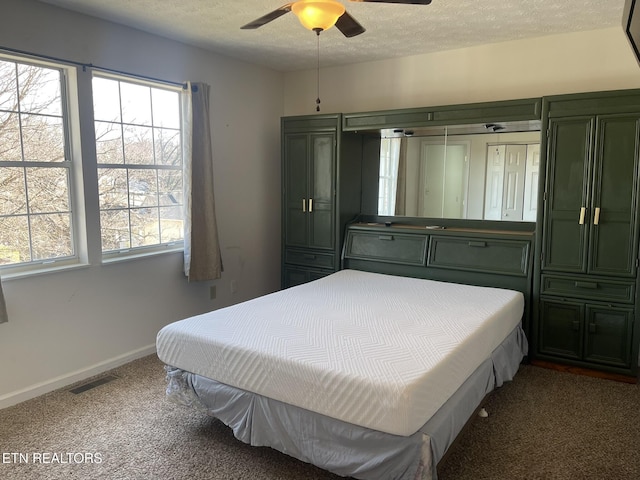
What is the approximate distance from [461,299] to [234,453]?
67.7 inches

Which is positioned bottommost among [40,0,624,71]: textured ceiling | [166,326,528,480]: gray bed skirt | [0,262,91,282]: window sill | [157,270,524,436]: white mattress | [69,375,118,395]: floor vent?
[69,375,118,395]: floor vent

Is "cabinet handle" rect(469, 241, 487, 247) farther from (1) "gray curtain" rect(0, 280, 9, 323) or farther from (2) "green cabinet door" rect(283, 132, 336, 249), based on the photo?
(1) "gray curtain" rect(0, 280, 9, 323)

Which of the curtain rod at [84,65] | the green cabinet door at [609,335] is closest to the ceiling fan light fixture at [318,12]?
the curtain rod at [84,65]

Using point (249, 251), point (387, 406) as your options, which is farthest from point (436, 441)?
point (249, 251)

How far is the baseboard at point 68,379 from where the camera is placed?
2906 mm

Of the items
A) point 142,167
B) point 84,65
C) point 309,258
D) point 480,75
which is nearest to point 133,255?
point 142,167

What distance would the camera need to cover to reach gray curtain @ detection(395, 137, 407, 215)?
4258 mm

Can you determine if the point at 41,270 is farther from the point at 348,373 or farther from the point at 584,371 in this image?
the point at 584,371

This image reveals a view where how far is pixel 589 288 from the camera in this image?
3.30 meters

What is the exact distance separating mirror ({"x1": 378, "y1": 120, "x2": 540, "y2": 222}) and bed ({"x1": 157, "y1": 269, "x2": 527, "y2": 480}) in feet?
3.58

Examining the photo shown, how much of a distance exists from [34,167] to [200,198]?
1202 millimetres

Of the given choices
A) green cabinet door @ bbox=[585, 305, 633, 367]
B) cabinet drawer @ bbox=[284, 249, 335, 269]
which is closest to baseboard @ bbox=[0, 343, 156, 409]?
cabinet drawer @ bbox=[284, 249, 335, 269]

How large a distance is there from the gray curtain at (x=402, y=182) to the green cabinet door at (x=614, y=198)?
1531 millimetres

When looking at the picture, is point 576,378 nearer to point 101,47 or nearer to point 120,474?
point 120,474
